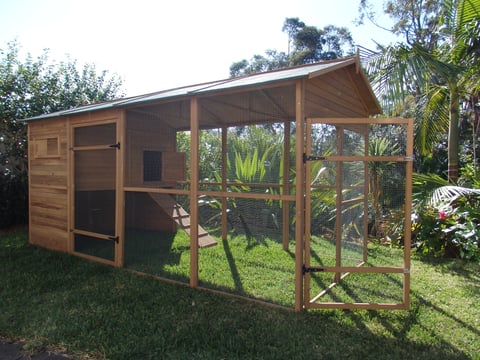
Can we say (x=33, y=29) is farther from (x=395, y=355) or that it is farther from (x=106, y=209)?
(x=395, y=355)

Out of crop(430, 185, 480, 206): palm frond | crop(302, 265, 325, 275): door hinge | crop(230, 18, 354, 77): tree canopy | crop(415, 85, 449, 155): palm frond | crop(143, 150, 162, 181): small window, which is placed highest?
crop(230, 18, 354, 77): tree canopy

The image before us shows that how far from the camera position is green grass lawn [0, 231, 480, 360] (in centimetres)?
250

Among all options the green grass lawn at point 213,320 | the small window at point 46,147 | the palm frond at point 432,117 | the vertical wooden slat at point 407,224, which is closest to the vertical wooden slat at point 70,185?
the small window at point 46,147

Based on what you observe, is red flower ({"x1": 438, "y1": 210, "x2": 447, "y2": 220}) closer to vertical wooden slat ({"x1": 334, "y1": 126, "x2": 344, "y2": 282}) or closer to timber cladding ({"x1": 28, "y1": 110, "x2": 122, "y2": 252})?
vertical wooden slat ({"x1": 334, "y1": 126, "x2": 344, "y2": 282})

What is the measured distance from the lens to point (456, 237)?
4.79 m

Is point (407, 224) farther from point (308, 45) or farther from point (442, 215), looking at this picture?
point (308, 45)

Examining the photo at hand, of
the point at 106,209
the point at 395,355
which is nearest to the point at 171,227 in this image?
the point at 106,209

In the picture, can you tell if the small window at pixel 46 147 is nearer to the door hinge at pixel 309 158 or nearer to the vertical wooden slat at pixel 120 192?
the vertical wooden slat at pixel 120 192

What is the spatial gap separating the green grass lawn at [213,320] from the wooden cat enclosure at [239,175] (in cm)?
21

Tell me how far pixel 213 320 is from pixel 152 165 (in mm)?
3202

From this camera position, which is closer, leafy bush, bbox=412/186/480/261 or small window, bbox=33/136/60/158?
leafy bush, bbox=412/186/480/261

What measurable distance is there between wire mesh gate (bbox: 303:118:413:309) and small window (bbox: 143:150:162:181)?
275 cm

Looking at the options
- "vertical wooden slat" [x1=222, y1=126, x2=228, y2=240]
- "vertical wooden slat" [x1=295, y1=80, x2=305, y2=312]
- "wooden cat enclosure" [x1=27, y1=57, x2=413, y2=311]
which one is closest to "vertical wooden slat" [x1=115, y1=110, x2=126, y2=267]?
"wooden cat enclosure" [x1=27, y1=57, x2=413, y2=311]

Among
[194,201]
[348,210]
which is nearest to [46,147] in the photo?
[194,201]
